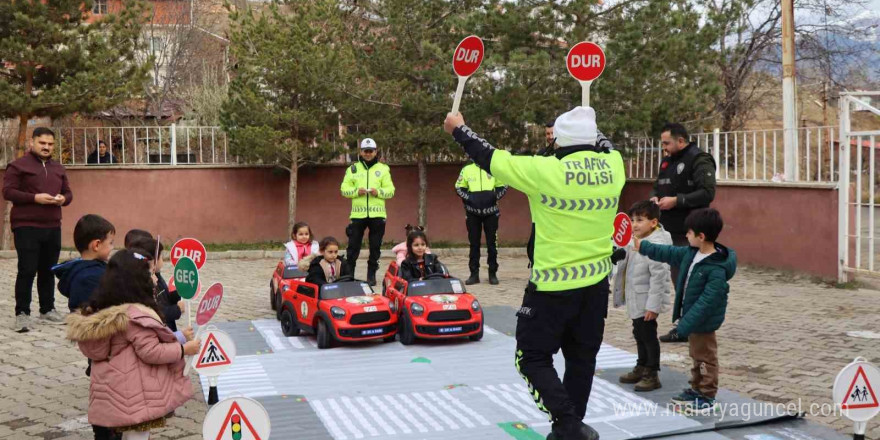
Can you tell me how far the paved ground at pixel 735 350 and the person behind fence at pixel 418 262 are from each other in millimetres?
1895

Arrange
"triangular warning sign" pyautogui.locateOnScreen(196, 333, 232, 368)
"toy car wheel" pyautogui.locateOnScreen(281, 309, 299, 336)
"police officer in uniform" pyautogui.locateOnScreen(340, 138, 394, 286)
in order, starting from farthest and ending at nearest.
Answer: "police officer in uniform" pyautogui.locateOnScreen(340, 138, 394, 286) < "toy car wheel" pyautogui.locateOnScreen(281, 309, 299, 336) < "triangular warning sign" pyautogui.locateOnScreen(196, 333, 232, 368)

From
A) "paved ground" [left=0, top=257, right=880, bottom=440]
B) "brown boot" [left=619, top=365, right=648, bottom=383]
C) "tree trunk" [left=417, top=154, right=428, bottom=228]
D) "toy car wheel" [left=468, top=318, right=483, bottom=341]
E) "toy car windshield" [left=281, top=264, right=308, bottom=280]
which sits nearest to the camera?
"paved ground" [left=0, top=257, right=880, bottom=440]

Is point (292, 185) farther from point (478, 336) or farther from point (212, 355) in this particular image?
point (212, 355)

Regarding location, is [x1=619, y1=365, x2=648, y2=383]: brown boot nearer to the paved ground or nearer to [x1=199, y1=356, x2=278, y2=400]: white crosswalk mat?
the paved ground

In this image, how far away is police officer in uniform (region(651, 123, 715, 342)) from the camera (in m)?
8.20

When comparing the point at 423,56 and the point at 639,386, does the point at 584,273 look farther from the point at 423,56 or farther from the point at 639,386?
the point at 423,56

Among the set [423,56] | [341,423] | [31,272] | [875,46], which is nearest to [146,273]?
[341,423]

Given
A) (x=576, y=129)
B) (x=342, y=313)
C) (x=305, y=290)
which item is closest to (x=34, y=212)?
(x=305, y=290)

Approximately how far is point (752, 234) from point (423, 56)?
270 inches

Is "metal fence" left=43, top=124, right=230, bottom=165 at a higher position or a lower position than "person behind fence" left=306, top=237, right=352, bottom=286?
higher

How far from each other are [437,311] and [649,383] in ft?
7.47

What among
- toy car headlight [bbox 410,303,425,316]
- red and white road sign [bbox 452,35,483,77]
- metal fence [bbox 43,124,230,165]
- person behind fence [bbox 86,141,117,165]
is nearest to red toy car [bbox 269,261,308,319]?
toy car headlight [bbox 410,303,425,316]

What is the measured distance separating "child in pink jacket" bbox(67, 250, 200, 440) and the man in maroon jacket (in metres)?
5.04

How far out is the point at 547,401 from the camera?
4.70 m
